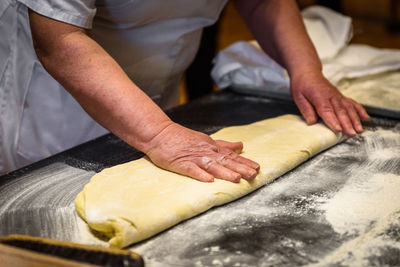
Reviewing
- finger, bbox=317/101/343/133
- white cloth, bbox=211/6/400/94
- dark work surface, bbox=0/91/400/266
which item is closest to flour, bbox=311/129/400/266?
dark work surface, bbox=0/91/400/266

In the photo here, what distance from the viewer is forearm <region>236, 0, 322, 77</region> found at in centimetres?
165

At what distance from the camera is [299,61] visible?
1.64m

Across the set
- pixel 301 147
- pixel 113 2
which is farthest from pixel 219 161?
pixel 113 2

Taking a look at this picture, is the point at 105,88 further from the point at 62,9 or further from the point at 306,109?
the point at 306,109

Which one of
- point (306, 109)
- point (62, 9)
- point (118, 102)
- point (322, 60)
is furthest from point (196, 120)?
point (322, 60)

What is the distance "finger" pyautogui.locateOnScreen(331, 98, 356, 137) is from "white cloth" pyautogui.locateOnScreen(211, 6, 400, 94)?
32cm

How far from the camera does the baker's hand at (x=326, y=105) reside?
143 cm

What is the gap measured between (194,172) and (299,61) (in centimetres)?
75

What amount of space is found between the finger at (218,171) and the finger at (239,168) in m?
0.01

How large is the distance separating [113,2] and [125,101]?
1.37ft

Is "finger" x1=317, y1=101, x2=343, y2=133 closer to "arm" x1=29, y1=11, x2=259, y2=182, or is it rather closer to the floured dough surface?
the floured dough surface

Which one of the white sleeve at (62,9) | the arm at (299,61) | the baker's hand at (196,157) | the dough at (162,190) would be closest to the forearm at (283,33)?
the arm at (299,61)

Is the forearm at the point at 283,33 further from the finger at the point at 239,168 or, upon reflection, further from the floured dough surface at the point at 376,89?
the finger at the point at 239,168

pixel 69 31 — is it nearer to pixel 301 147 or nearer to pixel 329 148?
pixel 301 147
